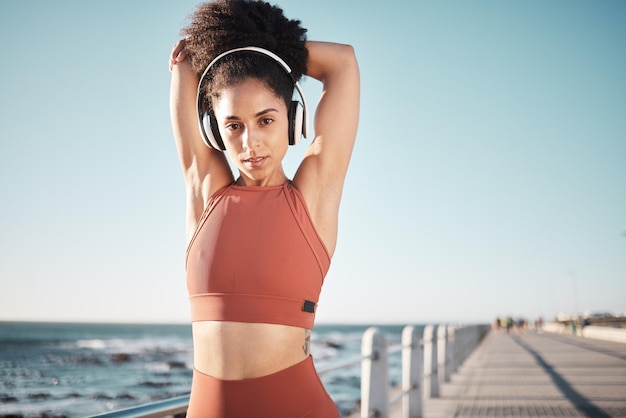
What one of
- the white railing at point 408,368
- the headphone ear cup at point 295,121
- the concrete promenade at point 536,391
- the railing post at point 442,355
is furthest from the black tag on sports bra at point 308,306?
the railing post at point 442,355

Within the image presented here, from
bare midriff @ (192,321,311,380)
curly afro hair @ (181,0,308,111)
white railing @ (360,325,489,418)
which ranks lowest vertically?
white railing @ (360,325,489,418)

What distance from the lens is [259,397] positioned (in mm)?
1145

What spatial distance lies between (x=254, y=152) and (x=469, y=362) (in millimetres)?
14129

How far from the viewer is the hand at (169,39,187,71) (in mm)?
1515

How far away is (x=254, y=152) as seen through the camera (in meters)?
1.31

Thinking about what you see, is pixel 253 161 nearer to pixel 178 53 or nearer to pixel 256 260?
pixel 256 260

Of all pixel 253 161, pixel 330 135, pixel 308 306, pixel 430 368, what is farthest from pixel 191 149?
pixel 430 368

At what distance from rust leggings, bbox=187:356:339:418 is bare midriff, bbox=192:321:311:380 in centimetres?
2

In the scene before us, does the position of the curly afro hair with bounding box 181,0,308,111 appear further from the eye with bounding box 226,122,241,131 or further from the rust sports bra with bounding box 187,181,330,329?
the rust sports bra with bounding box 187,181,330,329

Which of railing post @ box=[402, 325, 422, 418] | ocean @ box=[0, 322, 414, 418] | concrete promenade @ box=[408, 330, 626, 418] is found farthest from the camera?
ocean @ box=[0, 322, 414, 418]

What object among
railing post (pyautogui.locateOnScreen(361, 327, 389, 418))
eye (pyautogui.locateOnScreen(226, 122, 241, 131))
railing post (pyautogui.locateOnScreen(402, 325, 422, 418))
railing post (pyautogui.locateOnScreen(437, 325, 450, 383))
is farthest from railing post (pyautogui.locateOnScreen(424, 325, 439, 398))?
eye (pyautogui.locateOnScreen(226, 122, 241, 131))

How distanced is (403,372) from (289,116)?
5688mm

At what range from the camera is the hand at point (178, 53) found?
151 centimetres

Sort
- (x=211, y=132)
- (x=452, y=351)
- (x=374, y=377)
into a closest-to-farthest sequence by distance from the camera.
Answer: (x=211, y=132) < (x=374, y=377) < (x=452, y=351)
